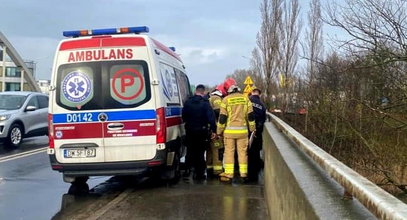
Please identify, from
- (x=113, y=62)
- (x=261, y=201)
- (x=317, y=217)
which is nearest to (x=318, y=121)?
(x=261, y=201)

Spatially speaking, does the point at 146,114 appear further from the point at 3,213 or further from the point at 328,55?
the point at 328,55

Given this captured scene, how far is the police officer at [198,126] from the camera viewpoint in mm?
9086

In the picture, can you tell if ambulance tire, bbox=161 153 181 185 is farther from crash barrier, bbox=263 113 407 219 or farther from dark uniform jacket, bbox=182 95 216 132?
crash barrier, bbox=263 113 407 219

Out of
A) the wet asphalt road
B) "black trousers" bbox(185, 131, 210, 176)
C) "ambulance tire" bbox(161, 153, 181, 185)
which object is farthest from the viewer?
"black trousers" bbox(185, 131, 210, 176)

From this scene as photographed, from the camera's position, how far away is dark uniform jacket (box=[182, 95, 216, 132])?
908cm

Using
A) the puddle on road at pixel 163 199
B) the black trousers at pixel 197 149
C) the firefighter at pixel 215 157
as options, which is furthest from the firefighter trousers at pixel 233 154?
the firefighter at pixel 215 157

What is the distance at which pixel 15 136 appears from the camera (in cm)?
1516

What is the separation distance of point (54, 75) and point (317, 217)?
6181mm

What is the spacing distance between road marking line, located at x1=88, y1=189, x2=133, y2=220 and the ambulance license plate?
0.78 m

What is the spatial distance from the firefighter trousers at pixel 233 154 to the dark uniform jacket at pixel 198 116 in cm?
52

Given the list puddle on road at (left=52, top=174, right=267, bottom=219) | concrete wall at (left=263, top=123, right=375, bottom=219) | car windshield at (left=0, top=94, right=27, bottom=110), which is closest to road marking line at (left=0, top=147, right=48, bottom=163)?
car windshield at (left=0, top=94, right=27, bottom=110)

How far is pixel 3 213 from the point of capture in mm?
6609

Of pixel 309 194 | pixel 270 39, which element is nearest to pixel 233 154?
pixel 309 194

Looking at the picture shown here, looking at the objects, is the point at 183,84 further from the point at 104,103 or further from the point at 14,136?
the point at 14,136
